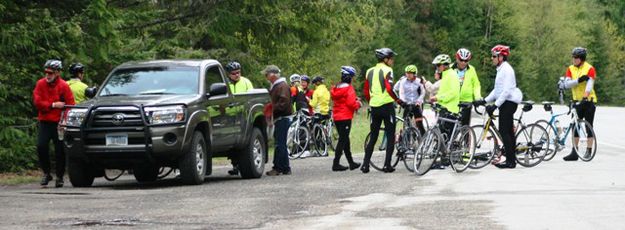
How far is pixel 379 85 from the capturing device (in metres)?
19.1

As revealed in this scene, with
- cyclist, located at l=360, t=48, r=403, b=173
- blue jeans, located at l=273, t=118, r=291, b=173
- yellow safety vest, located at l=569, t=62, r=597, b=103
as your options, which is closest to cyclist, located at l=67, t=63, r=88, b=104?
blue jeans, located at l=273, t=118, r=291, b=173

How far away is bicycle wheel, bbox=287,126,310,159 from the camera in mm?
26484

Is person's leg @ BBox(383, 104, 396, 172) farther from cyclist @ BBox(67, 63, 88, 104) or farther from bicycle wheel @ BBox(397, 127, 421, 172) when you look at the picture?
cyclist @ BBox(67, 63, 88, 104)

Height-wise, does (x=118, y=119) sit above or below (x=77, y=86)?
below

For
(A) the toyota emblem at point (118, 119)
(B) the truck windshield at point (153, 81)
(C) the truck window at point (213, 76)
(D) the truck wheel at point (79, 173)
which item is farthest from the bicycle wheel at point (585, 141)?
(D) the truck wheel at point (79, 173)

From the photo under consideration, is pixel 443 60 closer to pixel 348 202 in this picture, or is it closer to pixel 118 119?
pixel 118 119

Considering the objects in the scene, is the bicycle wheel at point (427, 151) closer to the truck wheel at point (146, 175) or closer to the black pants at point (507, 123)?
the black pants at point (507, 123)

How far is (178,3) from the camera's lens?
1137 inches

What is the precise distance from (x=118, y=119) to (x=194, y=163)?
1.21 m

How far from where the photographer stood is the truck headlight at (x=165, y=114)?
16453mm

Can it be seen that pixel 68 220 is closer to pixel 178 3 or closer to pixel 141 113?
pixel 141 113

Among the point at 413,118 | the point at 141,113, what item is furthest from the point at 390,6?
the point at 141,113

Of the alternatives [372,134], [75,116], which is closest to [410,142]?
[372,134]

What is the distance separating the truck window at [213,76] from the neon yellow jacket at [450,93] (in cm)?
347
